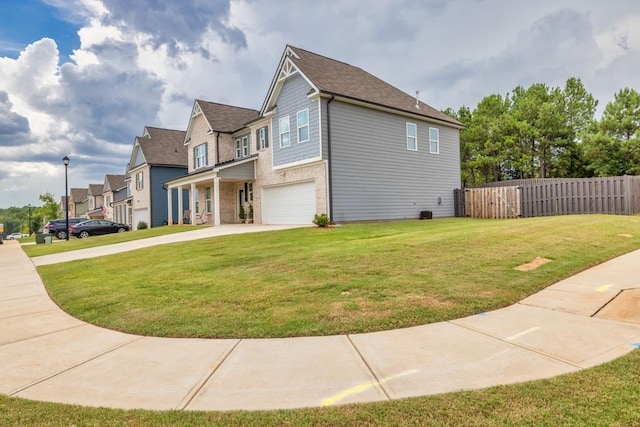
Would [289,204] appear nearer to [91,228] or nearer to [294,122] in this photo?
[294,122]

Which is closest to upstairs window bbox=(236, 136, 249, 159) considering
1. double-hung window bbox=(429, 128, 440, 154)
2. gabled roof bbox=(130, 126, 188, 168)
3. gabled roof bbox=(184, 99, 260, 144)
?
gabled roof bbox=(184, 99, 260, 144)

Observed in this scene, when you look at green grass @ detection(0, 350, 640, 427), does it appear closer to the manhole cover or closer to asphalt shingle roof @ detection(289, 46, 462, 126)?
the manhole cover

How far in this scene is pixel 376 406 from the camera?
2658mm

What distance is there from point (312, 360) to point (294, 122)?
16.4 meters

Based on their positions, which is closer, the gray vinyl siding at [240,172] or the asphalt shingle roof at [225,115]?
the gray vinyl siding at [240,172]

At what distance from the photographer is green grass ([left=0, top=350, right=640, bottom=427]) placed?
Result: 95.0 inches

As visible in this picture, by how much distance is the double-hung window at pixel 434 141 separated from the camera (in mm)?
22000

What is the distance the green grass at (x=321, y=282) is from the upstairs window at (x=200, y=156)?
17.3m

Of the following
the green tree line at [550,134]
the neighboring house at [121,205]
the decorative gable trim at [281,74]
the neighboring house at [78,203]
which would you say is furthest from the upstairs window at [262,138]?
the neighboring house at [78,203]

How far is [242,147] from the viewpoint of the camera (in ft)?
85.3

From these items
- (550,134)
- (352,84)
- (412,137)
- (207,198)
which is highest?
(550,134)

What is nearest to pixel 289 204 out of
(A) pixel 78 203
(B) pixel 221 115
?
(B) pixel 221 115

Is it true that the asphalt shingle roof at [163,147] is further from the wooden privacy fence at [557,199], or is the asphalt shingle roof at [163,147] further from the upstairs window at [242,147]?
the wooden privacy fence at [557,199]

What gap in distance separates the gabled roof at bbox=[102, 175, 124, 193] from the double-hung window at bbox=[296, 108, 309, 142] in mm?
40047
